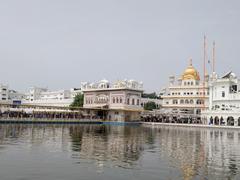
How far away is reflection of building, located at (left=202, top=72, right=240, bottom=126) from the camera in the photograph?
57188mm

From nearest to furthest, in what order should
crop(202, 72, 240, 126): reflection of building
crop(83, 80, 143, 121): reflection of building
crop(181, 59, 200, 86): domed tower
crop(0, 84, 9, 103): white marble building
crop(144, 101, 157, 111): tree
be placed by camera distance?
crop(202, 72, 240, 126): reflection of building → crop(83, 80, 143, 121): reflection of building → crop(181, 59, 200, 86): domed tower → crop(144, 101, 157, 111): tree → crop(0, 84, 9, 103): white marble building

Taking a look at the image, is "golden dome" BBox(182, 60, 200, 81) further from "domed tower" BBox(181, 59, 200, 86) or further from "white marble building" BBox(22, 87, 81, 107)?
"white marble building" BBox(22, 87, 81, 107)

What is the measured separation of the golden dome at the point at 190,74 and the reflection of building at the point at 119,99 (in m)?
11.7

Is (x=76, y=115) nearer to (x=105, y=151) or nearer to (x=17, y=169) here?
(x=105, y=151)

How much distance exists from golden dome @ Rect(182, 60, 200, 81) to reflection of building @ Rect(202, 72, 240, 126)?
6.61m

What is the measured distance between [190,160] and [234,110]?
42531 mm

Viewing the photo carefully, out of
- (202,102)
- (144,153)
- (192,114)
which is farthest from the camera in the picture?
(202,102)

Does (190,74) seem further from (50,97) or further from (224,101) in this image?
(50,97)

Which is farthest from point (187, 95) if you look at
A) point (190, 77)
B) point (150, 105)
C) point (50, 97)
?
point (50, 97)

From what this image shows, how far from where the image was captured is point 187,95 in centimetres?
7425

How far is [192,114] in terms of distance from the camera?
220 feet

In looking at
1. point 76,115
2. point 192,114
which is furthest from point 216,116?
point 76,115

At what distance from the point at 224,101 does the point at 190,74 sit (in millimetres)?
14313

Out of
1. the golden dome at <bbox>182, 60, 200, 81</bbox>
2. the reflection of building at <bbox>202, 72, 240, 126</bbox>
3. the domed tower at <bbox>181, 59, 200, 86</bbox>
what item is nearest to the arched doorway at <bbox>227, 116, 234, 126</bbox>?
the reflection of building at <bbox>202, 72, 240, 126</bbox>
